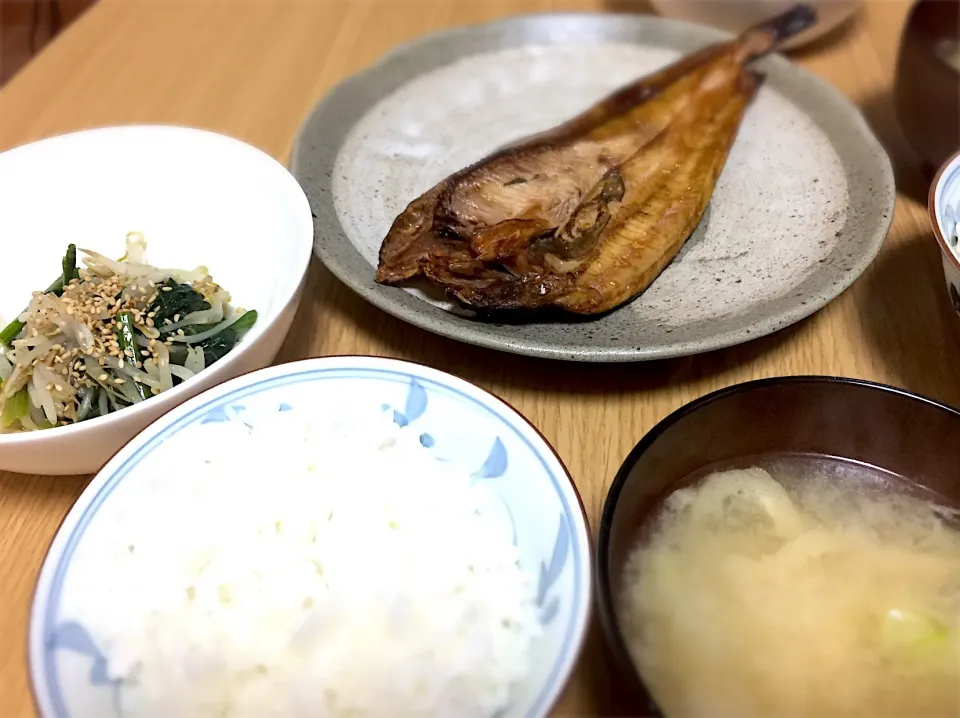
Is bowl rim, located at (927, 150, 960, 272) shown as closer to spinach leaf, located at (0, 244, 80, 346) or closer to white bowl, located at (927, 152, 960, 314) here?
white bowl, located at (927, 152, 960, 314)

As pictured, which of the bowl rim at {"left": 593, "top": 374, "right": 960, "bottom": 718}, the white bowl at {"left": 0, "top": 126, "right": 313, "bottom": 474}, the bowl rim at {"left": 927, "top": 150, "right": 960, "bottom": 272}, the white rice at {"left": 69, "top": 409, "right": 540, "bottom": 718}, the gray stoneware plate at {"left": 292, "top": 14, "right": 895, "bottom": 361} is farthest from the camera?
the white bowl at {"left": 0, "top": 126, "right": 313, "bottom": 474}

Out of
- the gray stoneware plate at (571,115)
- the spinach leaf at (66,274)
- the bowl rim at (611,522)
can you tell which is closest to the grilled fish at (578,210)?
the gray stoneware plate at (571,115)

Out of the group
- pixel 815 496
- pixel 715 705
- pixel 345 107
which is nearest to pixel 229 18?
pixel 345 107

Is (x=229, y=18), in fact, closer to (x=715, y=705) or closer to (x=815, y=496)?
(x=815, y=496)

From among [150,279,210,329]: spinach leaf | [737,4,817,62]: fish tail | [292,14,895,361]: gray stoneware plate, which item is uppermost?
[737,4,817,62]: fish tail

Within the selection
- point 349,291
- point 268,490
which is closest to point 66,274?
point 349,291

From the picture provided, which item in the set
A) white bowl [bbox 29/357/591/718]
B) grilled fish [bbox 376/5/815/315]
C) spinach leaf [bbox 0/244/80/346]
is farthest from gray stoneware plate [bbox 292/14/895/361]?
spinach leaf [bbox 0/244/80/346]

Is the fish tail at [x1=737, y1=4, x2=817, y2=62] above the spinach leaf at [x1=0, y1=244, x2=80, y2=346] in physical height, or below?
above
